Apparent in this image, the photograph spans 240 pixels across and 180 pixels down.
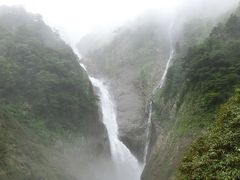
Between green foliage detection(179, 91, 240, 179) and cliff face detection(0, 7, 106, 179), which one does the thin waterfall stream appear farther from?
green foliage detection(179, 91, 240, 179)

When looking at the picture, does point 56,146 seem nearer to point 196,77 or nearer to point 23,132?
point 23,132

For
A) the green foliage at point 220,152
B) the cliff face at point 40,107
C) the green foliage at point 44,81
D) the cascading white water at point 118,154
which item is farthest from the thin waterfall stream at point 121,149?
the green foliage at point 220,152

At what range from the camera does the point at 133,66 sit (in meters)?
61.3

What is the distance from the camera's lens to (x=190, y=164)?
44.1ft

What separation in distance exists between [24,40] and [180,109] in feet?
76.3

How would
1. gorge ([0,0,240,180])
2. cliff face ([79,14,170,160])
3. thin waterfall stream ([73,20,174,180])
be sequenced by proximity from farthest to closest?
cliff face ([79,14,170,160]) < thin waterfall stream ([73,20,174,180]) < gorge ([0,0,240,180])

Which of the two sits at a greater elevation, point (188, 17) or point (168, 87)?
point (188, 17)

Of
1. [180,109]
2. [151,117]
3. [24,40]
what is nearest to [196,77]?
[180,109]

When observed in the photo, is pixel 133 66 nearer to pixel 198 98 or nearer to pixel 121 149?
pixel 121 149

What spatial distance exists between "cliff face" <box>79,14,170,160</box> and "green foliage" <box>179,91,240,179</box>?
93.6 ft

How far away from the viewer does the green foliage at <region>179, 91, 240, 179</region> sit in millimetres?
11508

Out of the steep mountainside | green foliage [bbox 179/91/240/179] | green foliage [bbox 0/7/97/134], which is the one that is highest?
green foliage [bbox 0/7/97/134]

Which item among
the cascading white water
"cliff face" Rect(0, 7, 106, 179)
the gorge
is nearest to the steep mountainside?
the gorge

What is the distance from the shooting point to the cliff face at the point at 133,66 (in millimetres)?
46875
